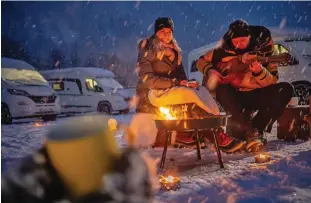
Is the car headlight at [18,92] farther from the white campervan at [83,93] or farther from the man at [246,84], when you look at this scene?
the man at [246,84]

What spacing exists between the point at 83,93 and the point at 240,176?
346 inches

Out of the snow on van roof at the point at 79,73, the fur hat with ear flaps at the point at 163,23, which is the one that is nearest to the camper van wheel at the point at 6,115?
the snow on van roof at the point at 79,73

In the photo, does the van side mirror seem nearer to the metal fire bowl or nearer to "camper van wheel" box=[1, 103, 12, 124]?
"camper van wheel" box=[1, 103, 12, 124]

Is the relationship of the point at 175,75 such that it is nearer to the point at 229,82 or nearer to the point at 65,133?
the point at 229,82

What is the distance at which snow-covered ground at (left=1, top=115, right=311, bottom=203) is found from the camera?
2418 mm

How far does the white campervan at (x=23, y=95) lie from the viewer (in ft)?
28.5

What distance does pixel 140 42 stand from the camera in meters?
4.72

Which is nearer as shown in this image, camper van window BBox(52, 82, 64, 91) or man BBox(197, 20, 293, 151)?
man BBox(197, 20, 293, 151)

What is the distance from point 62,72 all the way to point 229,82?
27.6 feet

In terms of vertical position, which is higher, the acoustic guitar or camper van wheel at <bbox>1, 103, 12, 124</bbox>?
the acoustic guitar

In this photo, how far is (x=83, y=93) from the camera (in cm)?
1105

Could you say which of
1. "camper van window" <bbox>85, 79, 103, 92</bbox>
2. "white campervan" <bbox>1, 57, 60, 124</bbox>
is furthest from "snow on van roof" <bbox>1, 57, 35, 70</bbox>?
"camper van window" <bbox>85, 79, 103, 92</bbox>

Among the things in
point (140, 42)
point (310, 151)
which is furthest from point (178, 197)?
point (140, 42)

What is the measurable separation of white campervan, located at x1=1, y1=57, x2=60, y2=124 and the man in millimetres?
5838
